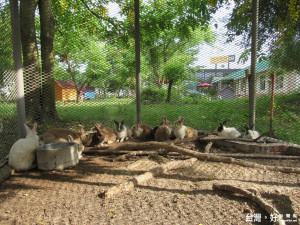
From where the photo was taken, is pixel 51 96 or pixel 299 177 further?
pixel 51 96

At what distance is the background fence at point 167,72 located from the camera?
5523mm

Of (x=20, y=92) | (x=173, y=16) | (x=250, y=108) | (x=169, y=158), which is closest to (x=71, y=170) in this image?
(x=169, y=158)

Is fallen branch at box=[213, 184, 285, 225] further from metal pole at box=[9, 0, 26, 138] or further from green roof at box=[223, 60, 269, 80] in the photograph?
metal pole at box=[9, 0, 26, 138]

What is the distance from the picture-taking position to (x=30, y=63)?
6055mm

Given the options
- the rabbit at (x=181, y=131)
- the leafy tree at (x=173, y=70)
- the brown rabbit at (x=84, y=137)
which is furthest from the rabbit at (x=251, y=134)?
the brown rabbit at (x=84, y=137)

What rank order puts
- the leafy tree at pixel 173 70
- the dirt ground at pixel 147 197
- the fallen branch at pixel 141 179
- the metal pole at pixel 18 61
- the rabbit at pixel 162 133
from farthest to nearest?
the leafy tree at pixel 173 70, the rabbit at pixel 162 133, the metal pole at pixel 18 61, the fallen branch at pixel 141 179, the dirt ground at pixel 147 197

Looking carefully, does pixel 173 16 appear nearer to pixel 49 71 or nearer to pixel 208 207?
pixel 49 71

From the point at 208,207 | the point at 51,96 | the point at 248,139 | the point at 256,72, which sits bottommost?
the point at 208,207

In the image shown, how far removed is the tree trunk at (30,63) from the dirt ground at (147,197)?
6.92 feet

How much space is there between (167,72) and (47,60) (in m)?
3.24

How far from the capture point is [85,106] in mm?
6156

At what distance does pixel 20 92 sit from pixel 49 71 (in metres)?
1.22

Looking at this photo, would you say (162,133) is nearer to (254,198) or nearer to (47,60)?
(254,198)

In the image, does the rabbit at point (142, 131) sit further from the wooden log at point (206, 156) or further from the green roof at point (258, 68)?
the green roof at point (258, 68)
